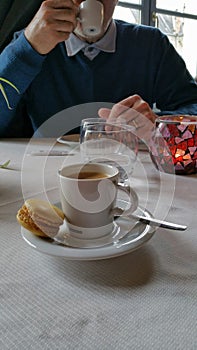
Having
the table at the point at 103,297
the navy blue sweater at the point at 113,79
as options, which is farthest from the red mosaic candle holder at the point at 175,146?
the navy blue sweater at the point at 113,79

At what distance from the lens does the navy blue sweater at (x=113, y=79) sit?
4.11 feet

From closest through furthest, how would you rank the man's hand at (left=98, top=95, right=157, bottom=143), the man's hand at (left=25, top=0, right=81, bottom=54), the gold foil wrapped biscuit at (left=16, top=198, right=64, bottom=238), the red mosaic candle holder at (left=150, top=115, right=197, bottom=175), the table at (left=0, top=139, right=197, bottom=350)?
the table at (left=0, top=139, right=197, bottom=350), the gold foil wrapped biscuit at (left=16, top=198, right=64, bottom=238), the red mosaic candle holder at (left=150, top=115, right=197, bottom=175), the man's hand at (left=98, top=95, right=157, bottom=143), the man's hand at (left=25, top=0, right=81, bottom=54)

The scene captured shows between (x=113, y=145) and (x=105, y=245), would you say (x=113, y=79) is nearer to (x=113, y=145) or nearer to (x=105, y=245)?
(x=113, y=145)

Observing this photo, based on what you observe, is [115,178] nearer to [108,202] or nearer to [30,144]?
[108,202]

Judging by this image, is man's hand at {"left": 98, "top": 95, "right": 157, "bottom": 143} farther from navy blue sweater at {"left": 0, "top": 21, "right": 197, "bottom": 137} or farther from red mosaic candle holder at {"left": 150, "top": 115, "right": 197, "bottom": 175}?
navy blue sweater at {"left": 0, "top": 21, "right": 197, "bottom": 137}

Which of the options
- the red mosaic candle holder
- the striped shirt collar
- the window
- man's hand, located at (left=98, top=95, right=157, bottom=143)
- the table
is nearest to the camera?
the table

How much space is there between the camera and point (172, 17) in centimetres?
253

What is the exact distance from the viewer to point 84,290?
0.98 ft

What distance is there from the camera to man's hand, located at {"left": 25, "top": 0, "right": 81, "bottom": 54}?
2.94 feet

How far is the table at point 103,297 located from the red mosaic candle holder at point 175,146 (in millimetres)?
208

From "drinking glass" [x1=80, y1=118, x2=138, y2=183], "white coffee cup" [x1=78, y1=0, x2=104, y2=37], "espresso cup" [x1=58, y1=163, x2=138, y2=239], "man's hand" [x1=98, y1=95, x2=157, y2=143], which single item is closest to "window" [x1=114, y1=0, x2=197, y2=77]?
"white coffee cup" [x1=78, y1=0, x2=104, y2=37]

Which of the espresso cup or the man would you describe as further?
the man

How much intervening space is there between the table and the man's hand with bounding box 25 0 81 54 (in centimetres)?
65

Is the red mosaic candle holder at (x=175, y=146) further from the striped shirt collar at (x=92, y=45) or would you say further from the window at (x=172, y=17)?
the window at (x=172, y=17)
